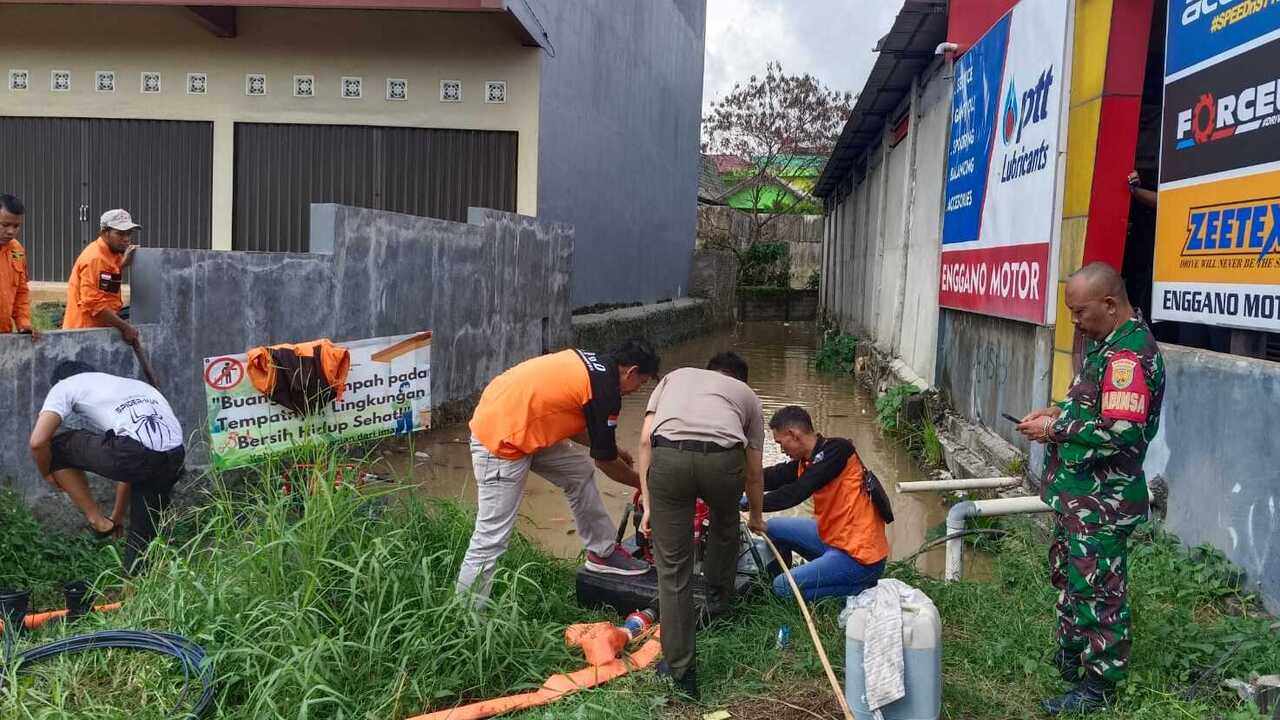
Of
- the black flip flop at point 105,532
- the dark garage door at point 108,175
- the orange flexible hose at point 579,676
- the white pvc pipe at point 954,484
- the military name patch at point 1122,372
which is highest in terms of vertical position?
the dark garage door at point 108,175

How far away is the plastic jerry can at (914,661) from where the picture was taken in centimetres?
368

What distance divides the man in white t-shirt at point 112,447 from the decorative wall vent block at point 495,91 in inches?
337

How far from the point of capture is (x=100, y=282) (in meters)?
6.39

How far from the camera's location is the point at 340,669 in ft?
12.8

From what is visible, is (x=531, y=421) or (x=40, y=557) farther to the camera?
(x=40, y=557)

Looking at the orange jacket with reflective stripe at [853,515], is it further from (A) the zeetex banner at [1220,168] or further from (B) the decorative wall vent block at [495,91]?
(B) the decorative wall vent block at [495,91]

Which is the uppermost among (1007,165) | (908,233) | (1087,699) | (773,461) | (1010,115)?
(1010,115)

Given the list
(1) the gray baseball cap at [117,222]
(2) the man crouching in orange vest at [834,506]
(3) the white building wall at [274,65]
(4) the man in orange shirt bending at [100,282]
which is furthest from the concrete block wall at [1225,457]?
(3) the white building wall at [274,65]

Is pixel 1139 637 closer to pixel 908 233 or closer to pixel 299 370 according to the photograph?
pixel 299 370

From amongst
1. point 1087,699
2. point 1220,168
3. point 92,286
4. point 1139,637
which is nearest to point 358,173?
point 92,286

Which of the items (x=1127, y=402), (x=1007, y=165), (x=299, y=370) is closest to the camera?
(x=1127, y=402)

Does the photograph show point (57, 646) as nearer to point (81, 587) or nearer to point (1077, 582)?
point (81, 587)

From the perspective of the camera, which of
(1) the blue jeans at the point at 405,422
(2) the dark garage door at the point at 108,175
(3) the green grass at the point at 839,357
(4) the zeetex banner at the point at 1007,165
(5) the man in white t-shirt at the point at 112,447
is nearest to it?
(5) the man in white t-shirt at the point at 112,447

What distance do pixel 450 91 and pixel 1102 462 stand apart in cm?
1117
